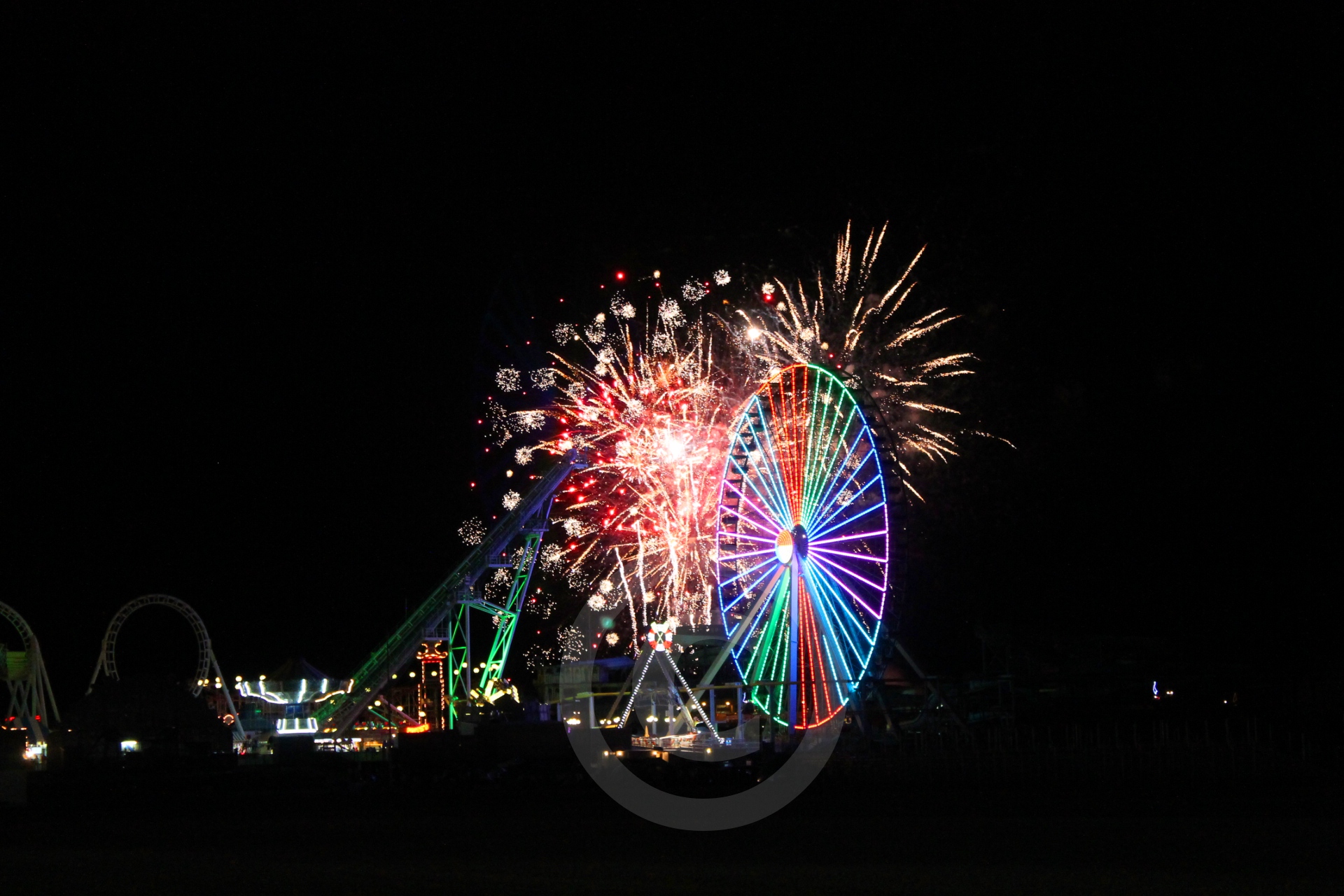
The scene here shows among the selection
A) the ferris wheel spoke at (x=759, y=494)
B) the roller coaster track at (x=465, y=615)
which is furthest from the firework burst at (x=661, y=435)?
the roller coaster track at (x=465, y=615)

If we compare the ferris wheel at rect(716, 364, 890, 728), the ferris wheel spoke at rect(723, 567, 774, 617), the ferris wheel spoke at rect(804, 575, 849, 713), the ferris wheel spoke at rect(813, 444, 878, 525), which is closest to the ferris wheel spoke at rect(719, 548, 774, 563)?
the ferris wheel at rect(716, 364, 890, 728)

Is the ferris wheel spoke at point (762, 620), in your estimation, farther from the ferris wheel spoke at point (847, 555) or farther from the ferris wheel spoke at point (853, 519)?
the ferris wheel spoke at point (853, 519)

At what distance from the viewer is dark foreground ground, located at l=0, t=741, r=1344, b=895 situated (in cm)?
1120

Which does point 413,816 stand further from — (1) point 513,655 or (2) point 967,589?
(1) point 513,655

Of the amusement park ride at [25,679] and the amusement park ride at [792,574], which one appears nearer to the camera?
the amusement park ride at [792,574]

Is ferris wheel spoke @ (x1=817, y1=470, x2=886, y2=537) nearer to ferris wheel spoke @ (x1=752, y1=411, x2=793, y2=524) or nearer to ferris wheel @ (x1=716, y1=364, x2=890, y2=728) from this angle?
ferris wheel @ (x1=716, y1=364, x2=890, y2=728)

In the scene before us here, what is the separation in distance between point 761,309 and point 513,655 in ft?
129

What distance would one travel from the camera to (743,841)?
14.1 m

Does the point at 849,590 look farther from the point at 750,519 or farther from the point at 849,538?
the point at 750,519

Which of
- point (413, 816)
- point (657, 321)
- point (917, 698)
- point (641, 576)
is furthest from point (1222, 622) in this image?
point (413, 816)

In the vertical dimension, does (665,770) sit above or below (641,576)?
below

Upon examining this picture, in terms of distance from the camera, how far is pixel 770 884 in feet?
36.1

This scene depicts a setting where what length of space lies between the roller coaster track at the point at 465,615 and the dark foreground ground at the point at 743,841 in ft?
45.1

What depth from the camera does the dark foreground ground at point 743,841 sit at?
1120cm
